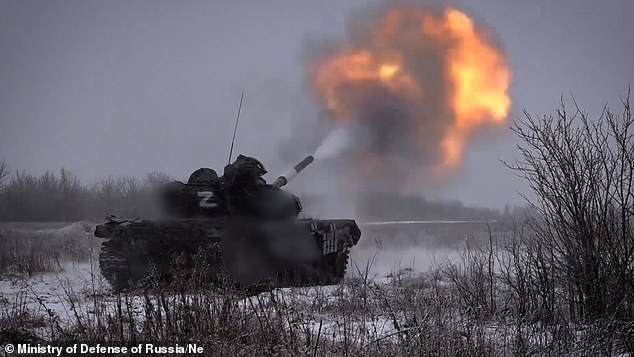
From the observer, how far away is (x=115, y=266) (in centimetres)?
1170

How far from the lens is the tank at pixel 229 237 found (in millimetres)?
11500

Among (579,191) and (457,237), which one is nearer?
(579,191)

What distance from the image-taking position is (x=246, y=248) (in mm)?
11938

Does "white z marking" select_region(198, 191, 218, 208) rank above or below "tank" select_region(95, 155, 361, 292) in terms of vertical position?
above

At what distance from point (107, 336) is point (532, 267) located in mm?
5452

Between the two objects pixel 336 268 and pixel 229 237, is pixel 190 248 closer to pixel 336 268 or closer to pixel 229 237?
pixel 229 237

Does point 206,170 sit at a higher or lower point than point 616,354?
higher

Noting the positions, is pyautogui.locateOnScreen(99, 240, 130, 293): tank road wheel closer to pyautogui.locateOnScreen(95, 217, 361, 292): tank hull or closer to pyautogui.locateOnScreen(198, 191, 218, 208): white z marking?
pyautogui.locateOnScreen(95, 217, 361, 292): tank hull

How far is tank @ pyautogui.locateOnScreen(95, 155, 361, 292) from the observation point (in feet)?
37.7

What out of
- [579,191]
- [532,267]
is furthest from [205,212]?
[579,191]

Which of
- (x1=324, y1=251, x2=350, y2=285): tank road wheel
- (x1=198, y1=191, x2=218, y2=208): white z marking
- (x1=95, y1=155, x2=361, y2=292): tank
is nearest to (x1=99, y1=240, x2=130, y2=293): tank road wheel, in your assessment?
(x1=95, y1=155, x2=361, y2=292): tank

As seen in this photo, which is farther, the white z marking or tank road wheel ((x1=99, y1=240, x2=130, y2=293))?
the white z marking

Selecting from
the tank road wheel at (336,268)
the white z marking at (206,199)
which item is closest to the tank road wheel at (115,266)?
the white z marking at (206,199)

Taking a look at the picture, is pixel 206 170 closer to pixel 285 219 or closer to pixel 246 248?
pixel 285 219
